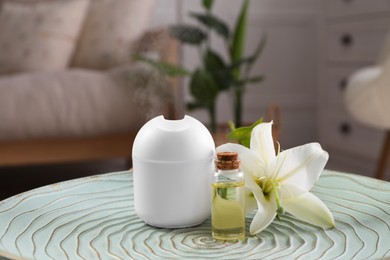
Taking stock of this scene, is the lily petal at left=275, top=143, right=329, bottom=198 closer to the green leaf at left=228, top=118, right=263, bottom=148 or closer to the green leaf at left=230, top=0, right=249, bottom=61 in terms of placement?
the green leaf at left=228, top=118, right=263, bottom=148

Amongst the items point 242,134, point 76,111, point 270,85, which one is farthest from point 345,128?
point 242,134

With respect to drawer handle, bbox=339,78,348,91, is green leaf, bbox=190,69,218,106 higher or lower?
higher

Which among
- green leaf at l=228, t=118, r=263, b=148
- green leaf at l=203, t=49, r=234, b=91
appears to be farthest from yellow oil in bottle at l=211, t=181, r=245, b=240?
green leaf at l=203, t=49, r=234, b=91

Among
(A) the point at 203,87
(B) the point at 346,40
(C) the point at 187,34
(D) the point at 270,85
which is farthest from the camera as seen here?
(D) the point at 270,85

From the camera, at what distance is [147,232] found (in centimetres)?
76

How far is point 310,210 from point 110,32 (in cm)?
212

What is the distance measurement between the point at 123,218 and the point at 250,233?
7.3 inches

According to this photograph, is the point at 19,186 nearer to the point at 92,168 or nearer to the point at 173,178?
the point at 92,168

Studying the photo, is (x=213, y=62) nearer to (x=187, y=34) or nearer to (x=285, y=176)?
(x=187, y=34)

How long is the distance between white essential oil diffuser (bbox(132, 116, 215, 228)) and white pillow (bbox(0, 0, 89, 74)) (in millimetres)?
2059

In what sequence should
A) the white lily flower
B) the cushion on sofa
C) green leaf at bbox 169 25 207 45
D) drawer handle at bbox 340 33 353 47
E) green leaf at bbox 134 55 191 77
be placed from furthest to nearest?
drawer handle at bbox 340 33 353 47, green leaf at bbox 169 25 207 45, green leaf at bbox 134 55 191 77, the cushion on sofa, the white lily flower

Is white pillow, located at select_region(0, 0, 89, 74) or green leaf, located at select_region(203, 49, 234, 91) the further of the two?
white pillow, located at select_region(0, 0, 89, 74)


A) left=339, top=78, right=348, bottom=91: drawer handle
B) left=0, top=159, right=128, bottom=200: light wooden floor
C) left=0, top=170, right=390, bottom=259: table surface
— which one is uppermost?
left=0, top=170, right=390, bottom=259: table surface

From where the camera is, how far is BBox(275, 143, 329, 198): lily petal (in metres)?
0.78
